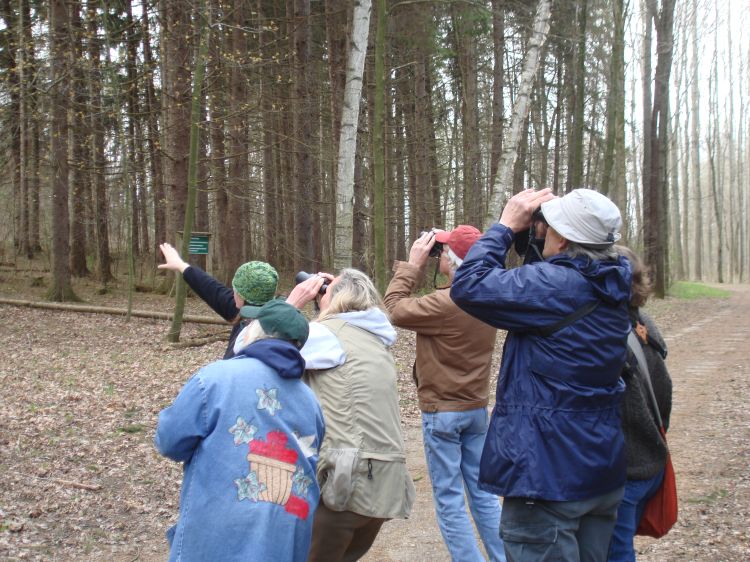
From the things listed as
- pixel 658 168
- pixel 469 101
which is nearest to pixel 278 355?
pixel 469 101

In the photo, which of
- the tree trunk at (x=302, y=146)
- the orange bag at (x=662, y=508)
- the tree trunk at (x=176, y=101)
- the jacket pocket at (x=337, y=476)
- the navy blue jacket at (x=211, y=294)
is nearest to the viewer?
the jacket pocket at (x=337, y=476)

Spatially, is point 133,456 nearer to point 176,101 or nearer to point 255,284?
point 255,284

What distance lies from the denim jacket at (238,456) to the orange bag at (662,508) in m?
1.61

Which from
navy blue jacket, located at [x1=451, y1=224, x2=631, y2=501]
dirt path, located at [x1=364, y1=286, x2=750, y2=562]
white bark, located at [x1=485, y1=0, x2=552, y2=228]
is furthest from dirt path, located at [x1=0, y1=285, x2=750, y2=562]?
white bark, located at [x1=485, y1=0, x2=552, y2=228]

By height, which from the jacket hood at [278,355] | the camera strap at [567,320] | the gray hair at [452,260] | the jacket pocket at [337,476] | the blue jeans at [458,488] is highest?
the gray hair at [452,260]

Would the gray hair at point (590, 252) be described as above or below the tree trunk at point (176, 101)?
below

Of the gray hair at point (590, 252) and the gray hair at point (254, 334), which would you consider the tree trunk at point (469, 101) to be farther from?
the gray hair at point (254, 334)

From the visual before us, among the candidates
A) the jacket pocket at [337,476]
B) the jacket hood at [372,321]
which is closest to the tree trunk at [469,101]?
the jacket hood at [372,321]

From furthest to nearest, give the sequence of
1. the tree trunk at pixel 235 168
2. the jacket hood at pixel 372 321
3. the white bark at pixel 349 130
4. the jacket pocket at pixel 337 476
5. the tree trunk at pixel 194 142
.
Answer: the tree trunk at pixel 235 168 < the tree trunk at pixel 194 142 < the white bark at pixel 349 130 < the jacket hood at pixel 372 321 < the jacket pocket at pixel 337 476

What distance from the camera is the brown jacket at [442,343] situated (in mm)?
3895

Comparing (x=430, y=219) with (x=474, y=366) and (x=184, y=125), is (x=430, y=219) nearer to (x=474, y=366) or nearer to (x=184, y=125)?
(x=184, y=125)

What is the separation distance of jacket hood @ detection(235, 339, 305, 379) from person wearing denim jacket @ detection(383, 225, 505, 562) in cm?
132

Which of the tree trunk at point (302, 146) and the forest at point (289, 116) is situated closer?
the forest at point (289, 116)

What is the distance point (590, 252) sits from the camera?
2559 millimetres
